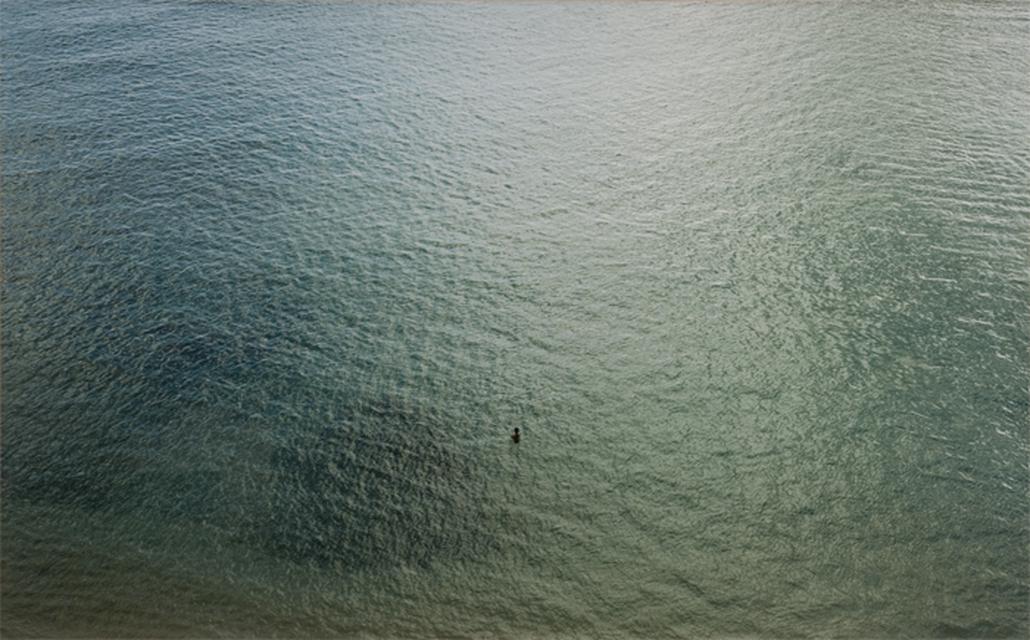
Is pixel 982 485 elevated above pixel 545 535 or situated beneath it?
elevated above

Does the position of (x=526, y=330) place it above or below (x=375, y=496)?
above

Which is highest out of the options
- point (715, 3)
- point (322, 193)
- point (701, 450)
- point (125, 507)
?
point (715, 3)

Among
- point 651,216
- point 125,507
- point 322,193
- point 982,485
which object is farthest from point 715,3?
point 125,507

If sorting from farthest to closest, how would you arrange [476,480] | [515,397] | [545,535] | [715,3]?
[715,3] < [515,397] < [476,480] < [545,535]

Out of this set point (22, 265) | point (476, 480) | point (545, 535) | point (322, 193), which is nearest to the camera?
point (545, 535)

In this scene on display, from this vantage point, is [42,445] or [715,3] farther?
[715,3]

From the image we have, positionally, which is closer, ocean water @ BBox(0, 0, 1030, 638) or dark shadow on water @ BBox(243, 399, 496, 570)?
ocean water @ BBox(0, 0, 1030, 638)

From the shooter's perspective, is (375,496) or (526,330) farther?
(526,330)

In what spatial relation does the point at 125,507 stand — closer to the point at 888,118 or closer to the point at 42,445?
the point at 42,445
